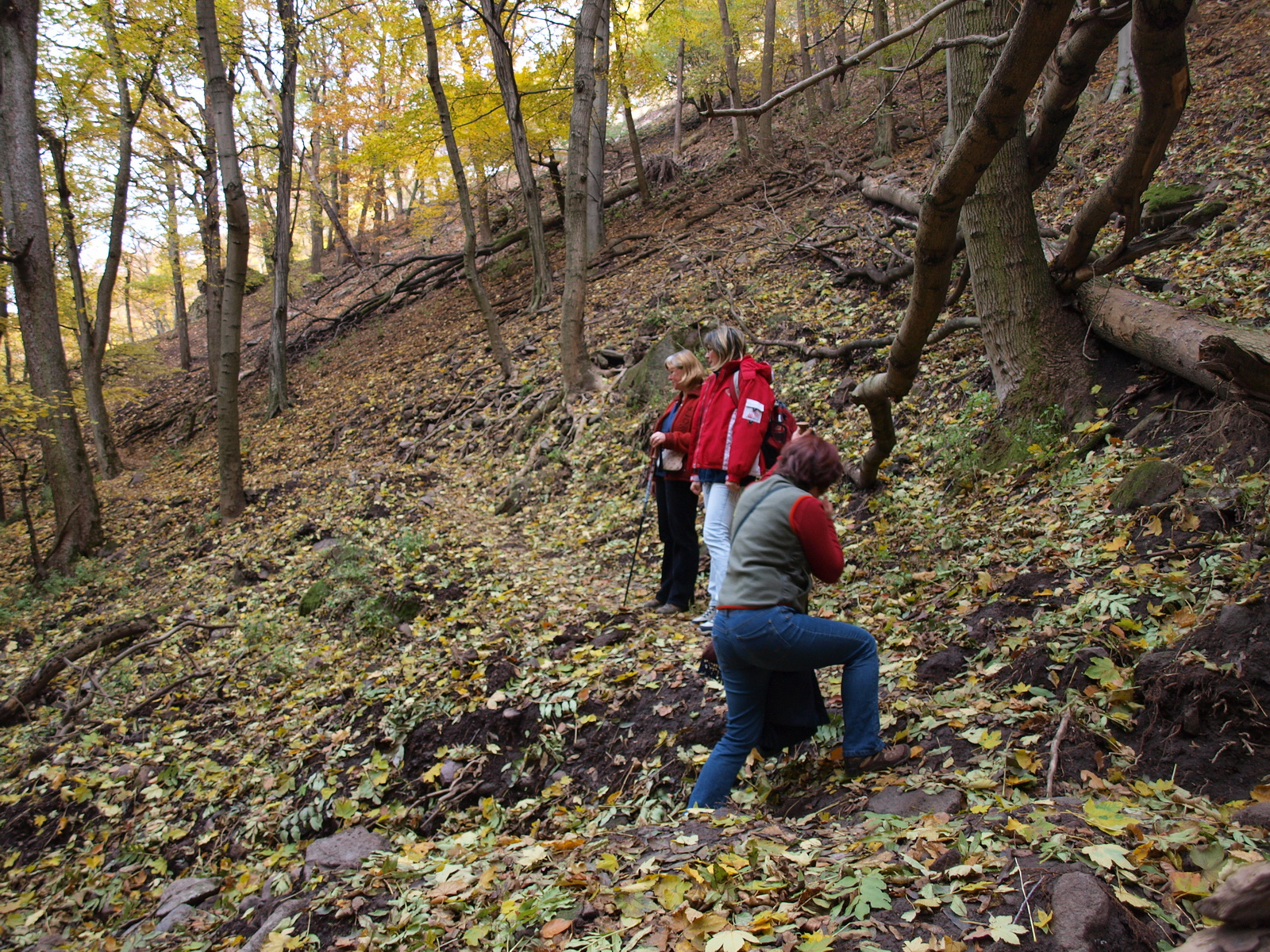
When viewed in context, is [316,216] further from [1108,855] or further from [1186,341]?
[1108,855]

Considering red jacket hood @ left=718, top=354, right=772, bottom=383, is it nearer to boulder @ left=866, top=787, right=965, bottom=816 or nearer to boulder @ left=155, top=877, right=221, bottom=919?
boulder @ left=866, top=787, right=965, bottom=816

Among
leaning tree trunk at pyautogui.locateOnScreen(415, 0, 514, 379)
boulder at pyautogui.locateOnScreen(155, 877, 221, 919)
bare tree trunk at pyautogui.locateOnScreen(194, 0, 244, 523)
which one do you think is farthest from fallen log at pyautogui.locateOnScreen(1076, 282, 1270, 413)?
bare tree trunk at pyautogui.locateOnScreen(194, 0, 244, 523)

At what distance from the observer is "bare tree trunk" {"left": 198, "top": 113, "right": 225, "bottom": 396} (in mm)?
17984

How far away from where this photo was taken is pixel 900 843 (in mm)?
2285

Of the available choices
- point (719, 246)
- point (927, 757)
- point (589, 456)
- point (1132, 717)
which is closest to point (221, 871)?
point (927, 757)

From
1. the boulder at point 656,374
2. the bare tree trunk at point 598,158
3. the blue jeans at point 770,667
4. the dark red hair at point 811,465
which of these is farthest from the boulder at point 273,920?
the bare tree trunk at point 598,158

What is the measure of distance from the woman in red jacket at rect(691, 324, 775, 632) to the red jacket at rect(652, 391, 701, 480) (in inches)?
8.1

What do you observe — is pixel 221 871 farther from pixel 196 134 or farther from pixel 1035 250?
pixel 196 134

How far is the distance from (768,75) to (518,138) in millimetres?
6248

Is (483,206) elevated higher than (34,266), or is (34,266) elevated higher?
(483,206)

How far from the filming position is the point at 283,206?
1571 centimetres

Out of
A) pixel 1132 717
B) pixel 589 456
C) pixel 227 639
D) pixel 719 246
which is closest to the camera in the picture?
pixel 1132 717

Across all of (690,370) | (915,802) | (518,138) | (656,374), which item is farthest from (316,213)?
(915,802)

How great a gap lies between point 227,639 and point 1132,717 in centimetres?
768
